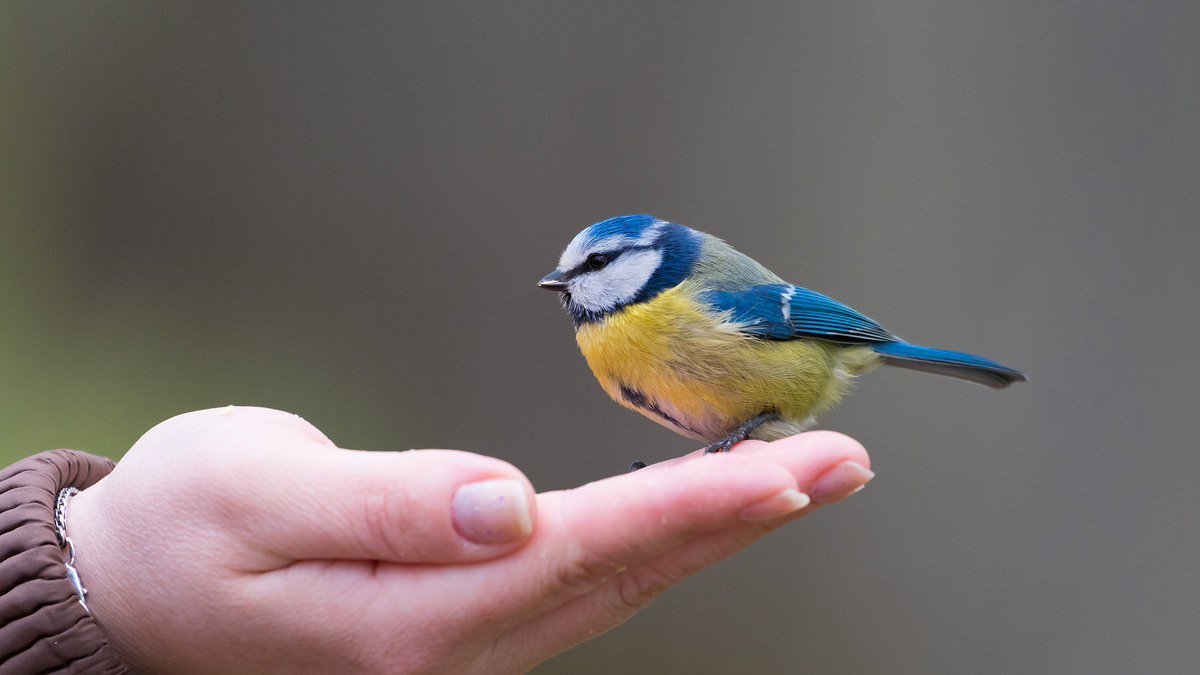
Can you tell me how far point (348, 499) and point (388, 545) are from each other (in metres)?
0.05

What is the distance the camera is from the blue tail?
1.28 meters

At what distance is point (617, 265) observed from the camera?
3.99 feet

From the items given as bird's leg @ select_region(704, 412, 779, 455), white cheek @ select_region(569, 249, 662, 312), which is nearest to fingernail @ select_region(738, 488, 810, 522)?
bird's leg @ select_region(704, 412, 779, 455)

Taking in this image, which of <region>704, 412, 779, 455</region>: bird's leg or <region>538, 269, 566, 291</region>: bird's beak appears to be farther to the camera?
<region>538, 269, 566, 291</region>: bird's beak

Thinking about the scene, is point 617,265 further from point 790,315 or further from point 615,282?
point 790,315

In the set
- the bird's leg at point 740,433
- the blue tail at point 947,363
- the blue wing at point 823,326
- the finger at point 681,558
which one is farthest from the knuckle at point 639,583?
the blue tail at point 947,363

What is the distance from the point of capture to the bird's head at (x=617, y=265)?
3.89 feet

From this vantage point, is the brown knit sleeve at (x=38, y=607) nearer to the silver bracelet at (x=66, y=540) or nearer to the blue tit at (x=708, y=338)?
the silver bracelet at (x=66, y=540)

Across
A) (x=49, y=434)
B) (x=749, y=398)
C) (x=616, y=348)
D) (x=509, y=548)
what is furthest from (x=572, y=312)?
(x=49, y=434)

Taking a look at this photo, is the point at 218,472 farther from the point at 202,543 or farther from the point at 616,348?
the point at 616,348

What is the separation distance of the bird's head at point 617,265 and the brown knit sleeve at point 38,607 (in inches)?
25.9

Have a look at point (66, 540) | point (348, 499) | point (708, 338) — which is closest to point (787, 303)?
point (708, 338)

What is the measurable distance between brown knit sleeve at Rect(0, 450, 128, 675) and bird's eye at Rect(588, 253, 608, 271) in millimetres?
700

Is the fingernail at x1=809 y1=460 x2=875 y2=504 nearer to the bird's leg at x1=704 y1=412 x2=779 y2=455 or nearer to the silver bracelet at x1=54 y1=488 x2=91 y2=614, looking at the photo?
the bird's leg at x1=704 y1=412 x2=779 y2=455
